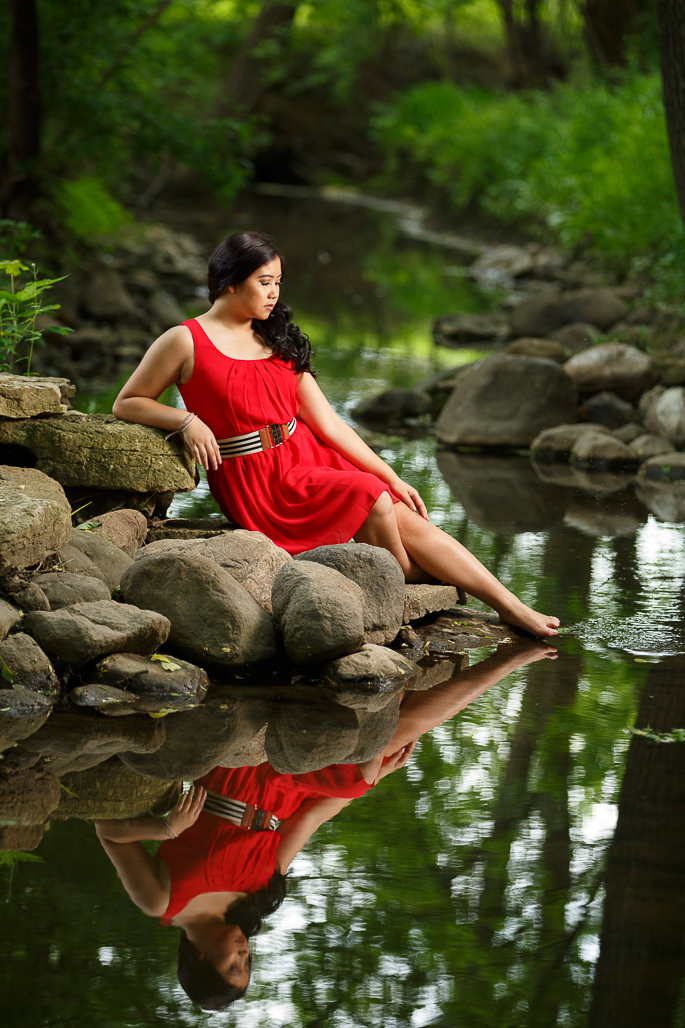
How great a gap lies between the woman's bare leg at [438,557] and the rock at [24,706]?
1492 mm

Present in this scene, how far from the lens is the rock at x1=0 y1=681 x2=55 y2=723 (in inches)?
147

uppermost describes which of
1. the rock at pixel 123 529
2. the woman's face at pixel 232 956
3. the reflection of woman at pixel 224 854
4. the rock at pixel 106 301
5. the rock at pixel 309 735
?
the rock at pixel 106 301

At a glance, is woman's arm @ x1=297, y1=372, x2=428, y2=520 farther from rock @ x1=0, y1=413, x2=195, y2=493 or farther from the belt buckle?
rock @ x1=0, y1=413, x2=195, y2=493

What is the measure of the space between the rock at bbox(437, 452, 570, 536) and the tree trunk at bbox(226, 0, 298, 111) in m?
15.2

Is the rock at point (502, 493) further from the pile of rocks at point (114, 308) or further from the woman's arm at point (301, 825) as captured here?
the woman's arm at point (301, 825)

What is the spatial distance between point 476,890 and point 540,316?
980 centimetres

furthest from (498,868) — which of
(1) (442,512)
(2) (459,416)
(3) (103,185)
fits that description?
(3) (103,185)

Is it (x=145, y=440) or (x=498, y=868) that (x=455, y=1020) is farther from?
(x=145, y=440)

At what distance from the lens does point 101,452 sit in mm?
4820

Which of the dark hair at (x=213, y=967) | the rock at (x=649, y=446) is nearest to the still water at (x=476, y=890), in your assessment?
the dark hair at (x=213, y=967)

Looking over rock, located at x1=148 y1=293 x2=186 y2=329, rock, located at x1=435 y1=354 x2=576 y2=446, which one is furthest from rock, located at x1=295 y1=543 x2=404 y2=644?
rock, located at x1=148 y1=293 x2=186 y2=329

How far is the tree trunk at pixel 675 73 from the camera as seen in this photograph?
25.2ft

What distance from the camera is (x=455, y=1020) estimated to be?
2408mm

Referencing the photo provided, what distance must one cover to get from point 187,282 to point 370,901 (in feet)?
47.8
